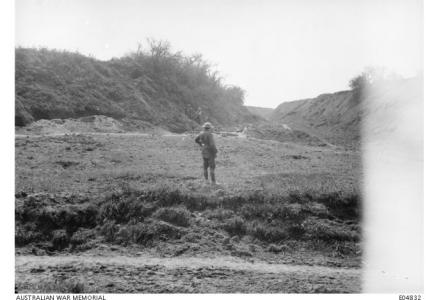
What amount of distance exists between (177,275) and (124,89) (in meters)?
24.3

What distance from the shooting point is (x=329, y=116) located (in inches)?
1853

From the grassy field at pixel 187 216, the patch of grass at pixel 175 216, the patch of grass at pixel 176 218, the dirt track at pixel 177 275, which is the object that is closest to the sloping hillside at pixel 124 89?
the grassy field at pixel 187 216

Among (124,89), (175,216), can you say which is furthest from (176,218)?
(124,89)

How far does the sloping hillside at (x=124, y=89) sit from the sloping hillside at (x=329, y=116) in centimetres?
865

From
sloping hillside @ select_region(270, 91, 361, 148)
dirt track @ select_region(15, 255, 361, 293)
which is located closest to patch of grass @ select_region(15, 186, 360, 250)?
dirt track @ select_region(15, 255, 361, 293)

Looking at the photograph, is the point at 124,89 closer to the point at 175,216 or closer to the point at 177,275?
the point at 175,216

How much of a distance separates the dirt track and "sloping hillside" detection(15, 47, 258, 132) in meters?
15.6

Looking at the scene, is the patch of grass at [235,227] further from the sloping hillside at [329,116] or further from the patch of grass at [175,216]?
the sloping hillside at [329,116]

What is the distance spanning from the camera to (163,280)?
6211 millimetres

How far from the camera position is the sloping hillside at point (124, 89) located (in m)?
23.4

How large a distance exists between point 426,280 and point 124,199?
605cm

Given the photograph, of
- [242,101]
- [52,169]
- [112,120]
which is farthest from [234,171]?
[242,101]

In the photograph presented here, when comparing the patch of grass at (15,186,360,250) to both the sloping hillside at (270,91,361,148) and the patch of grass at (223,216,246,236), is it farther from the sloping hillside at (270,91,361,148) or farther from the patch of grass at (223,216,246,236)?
the sloping hillside at (270,91,361,148)

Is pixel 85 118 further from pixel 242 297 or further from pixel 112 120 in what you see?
pixel 242 297
